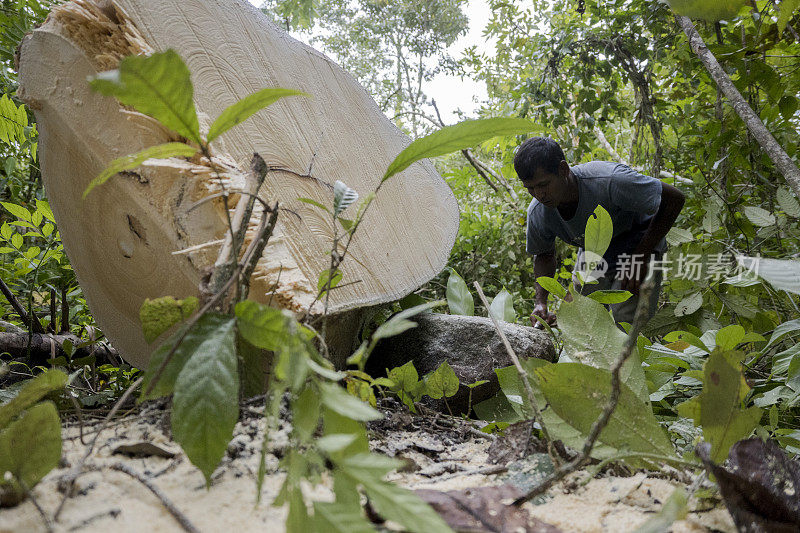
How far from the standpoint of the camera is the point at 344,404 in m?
0.40

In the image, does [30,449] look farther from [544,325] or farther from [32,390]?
[544,325]

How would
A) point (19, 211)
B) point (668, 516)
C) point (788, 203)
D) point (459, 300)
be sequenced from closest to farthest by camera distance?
point (668, 516) → point (19, 211) → point (788, 203) → point (459, 300)

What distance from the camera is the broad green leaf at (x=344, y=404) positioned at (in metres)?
0.38

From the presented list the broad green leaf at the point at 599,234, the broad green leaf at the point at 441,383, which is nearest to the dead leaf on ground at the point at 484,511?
the broad green leaf at the point at 441,383

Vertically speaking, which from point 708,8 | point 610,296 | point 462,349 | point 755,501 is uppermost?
point 708,8

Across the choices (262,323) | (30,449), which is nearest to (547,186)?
(262,323)

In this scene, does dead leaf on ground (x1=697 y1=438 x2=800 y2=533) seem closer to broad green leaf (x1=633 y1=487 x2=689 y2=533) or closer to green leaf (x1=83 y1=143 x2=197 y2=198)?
broad green leaf (x1=633 y1=487 x2=689 y2=533)

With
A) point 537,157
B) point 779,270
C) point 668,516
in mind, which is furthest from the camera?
point 537,157

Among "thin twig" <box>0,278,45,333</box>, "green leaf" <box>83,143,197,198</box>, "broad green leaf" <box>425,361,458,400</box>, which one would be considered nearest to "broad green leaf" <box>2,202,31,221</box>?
"thin twig" <box>0,278,45,333</box>

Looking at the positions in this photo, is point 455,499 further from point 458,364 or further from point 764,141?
point 764,141

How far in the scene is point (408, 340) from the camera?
1.53 meters

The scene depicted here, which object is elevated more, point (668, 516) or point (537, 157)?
point (537, 157)

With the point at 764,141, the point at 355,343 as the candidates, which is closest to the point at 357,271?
the point at 355,343

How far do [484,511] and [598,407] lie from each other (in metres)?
0.22
